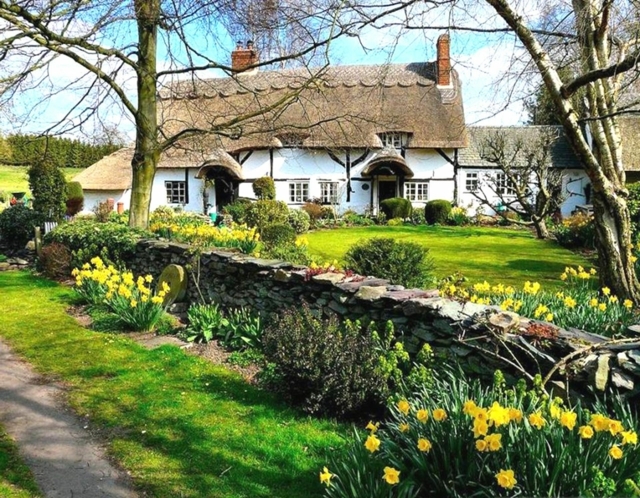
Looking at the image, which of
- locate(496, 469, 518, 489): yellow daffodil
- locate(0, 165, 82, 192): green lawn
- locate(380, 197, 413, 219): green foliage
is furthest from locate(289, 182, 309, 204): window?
locate(496, 469, 518, 489): yellow daffodil

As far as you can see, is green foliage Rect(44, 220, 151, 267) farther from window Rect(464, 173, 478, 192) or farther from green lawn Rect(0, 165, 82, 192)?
green lawn Rect(0, 165, 82, 192)

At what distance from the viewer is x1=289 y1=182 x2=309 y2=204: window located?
31609 millimetres

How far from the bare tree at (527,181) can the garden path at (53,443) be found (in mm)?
15883

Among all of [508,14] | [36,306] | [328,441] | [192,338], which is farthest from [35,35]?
[328,441]

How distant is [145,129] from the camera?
1274 centimetres

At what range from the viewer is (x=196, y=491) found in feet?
12.6

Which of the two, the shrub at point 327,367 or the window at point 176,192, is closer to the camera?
the shrub at point 327,367

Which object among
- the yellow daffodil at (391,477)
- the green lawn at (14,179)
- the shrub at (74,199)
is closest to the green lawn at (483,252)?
the yellow daffodil at (391,477)

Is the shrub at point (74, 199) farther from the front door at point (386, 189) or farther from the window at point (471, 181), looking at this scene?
the window at point (471, 181)

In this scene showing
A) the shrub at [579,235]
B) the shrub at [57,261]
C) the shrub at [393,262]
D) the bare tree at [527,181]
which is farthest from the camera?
the bare tree at [527,181]

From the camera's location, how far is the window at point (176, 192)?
32.2 m

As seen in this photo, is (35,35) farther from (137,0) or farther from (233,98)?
(233,98)

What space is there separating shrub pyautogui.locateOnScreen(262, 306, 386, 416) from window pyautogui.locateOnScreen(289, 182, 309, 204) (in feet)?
86.2

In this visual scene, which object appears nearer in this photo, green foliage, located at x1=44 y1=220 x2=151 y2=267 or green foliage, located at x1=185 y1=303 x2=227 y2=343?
green foliage, located at x1=185 y1=303 x2=227 y2=343
